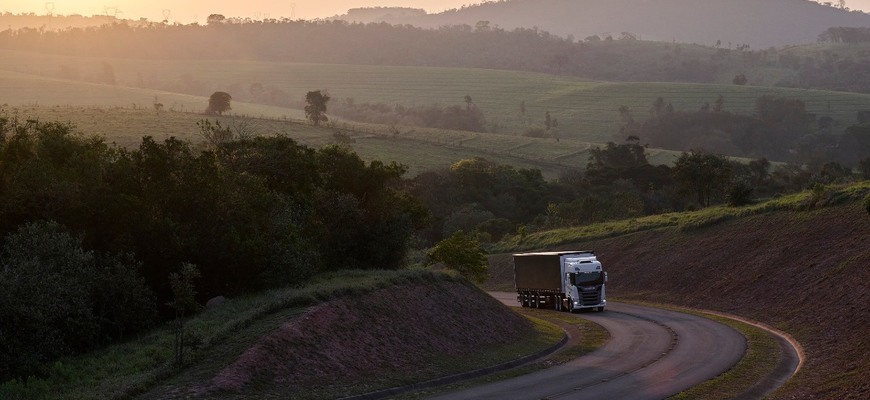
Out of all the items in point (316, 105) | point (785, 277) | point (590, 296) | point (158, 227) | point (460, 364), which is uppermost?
point (316, 105)

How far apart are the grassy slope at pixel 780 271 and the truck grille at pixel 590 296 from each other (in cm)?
609

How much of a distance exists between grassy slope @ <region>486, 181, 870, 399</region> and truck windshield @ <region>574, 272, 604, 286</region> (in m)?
6.20

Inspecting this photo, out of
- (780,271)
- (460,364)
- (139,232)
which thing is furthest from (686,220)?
(139,232)

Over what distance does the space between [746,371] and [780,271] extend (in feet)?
76.4

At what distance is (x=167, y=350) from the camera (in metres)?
34.1

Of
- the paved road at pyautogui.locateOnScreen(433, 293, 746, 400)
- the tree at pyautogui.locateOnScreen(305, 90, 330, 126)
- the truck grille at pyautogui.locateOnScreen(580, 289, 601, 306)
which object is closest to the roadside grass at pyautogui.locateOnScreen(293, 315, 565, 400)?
the paved road at pyautogui.locateOnScreen(433, 293, 746, 400)

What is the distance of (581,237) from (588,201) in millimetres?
15062

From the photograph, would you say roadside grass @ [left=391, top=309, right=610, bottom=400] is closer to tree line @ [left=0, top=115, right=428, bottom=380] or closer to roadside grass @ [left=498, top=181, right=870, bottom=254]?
tree line @ [left=0, top=115, right=428, bottom=380]

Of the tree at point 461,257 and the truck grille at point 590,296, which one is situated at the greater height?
the tree at point 461,257

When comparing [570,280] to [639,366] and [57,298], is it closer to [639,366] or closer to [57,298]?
[639,366]

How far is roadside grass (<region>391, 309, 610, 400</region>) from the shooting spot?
33.8 m

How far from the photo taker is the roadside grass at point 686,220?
65562 millimetres

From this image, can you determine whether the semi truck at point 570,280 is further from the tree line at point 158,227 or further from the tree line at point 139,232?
the tree line at point 139,232

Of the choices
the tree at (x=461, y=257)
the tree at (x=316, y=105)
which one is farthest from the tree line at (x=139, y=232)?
the tree at (x=316, y=105)
